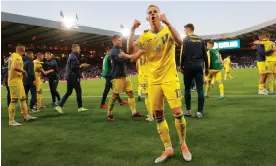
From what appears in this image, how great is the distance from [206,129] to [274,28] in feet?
172

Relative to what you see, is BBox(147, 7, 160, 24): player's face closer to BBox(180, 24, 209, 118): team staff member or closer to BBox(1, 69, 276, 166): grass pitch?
BBox(1, 69, 276, 166): grass pitch

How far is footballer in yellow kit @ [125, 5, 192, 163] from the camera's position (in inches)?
A: 152

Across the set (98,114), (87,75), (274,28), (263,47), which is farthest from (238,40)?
(98,114)

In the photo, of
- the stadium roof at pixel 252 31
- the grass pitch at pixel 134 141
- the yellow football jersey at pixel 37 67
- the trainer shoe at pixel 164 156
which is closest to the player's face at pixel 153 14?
the trainer shoe at pixel 164 156

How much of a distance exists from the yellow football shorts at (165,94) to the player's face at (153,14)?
93cm

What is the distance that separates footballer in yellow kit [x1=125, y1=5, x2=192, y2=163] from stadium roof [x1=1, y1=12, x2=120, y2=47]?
3194cm

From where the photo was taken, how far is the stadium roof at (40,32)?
3384 centimetres

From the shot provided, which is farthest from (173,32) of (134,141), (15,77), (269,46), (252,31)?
(252,31)

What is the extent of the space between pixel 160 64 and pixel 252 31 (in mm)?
57317

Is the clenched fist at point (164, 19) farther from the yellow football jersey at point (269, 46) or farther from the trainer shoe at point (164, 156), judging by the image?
the yellow football jersey at point (269, 46)

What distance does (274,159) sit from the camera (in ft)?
12.0

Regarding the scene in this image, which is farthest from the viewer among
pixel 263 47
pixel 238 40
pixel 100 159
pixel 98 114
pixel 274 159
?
pixel 238 40

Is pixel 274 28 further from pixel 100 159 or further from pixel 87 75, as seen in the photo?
pixel 100 159

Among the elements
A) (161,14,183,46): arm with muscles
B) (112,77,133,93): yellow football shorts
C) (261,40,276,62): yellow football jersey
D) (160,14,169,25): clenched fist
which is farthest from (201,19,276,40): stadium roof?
(160,14,169,25): clenched fist
